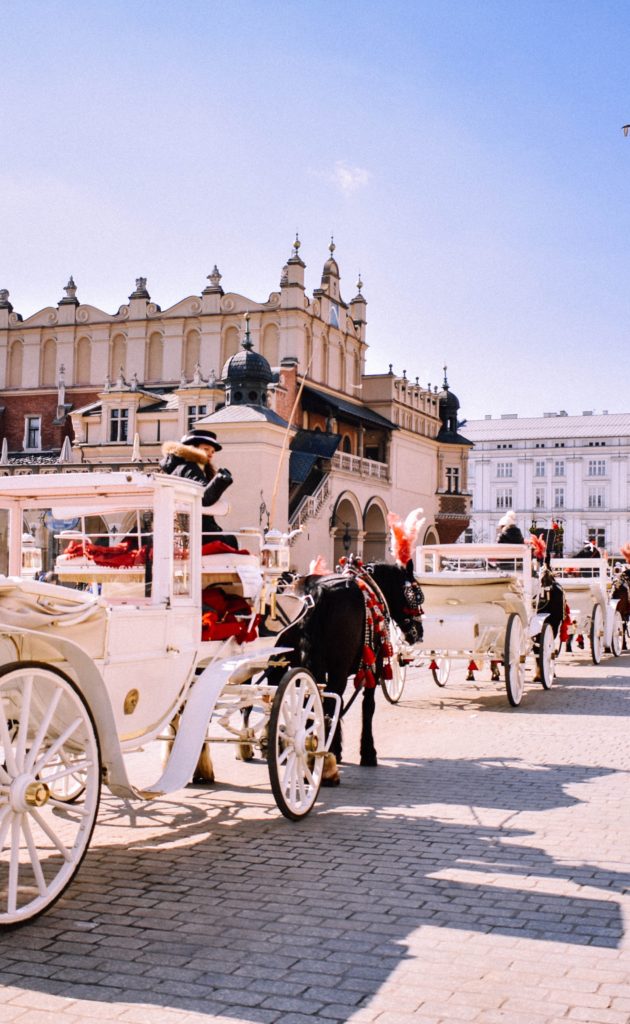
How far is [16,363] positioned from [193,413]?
39.9 ft

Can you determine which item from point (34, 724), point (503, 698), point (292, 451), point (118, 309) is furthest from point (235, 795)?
point (118, 309)

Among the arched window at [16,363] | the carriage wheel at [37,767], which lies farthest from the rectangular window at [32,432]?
the carriage wheel at [37,767]

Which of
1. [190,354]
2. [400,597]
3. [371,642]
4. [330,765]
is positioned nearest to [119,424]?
[190,354]

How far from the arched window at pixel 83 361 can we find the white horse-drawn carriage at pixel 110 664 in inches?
1638

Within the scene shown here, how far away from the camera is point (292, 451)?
41156 millimetres

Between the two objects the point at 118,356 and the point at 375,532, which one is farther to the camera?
the point at 118,356

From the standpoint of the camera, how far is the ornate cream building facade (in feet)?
131

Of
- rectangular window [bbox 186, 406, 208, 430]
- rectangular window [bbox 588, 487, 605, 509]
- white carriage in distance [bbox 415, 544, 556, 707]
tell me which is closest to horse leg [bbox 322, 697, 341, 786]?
white carriage in distance [bbox 415, 544, 556, 707]

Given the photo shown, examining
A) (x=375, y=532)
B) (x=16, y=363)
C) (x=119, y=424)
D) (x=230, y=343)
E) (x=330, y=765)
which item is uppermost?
(x=230, y=343)

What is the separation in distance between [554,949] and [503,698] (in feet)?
29.5

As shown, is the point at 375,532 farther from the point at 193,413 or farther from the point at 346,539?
the point at 193,413

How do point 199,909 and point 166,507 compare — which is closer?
point 199,909

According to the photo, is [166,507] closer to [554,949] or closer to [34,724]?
[34,724]

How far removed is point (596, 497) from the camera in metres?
88.7
